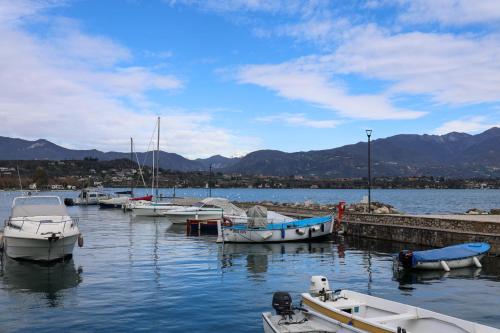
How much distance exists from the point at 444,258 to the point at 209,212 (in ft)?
80.1

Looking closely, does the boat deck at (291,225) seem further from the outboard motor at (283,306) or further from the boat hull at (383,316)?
the outboard motor at (283,306)

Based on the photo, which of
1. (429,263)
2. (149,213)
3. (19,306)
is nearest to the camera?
(19,306)

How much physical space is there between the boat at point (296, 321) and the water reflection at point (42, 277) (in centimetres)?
811

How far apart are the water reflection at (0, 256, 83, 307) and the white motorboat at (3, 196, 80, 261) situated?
448mm

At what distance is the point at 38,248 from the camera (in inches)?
888

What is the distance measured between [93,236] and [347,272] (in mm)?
21558

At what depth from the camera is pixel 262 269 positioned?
2277 centimetres

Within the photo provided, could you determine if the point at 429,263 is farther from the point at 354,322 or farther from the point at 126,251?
the point at 126,251

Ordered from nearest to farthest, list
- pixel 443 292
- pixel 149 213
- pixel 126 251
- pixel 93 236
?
1. pixel 443 292
2. pixel 126 251
3. pixel 93 236
4. pixel 149 213

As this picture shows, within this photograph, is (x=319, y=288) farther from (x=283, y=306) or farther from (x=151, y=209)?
(x=151, y=209)

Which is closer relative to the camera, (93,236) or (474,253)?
(474,253)

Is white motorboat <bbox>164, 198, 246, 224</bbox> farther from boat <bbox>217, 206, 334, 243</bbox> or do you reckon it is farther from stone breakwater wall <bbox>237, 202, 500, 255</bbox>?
stone breakwater wall <bbox>237, 202, 500, 255</bbox>

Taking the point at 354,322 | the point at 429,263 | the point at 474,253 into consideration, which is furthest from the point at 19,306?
the point at 474,253

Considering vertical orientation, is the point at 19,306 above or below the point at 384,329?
below
